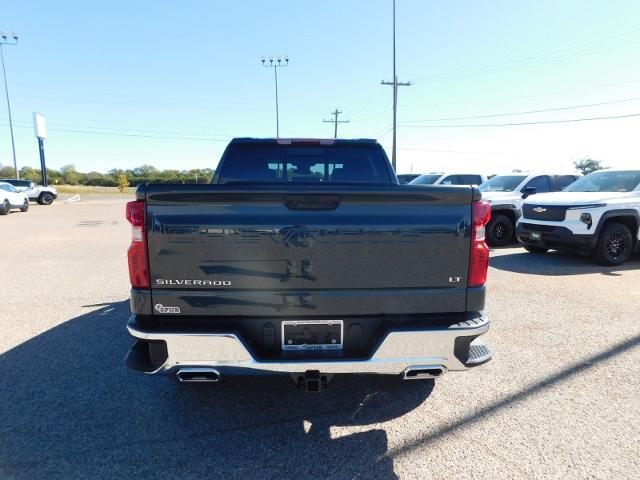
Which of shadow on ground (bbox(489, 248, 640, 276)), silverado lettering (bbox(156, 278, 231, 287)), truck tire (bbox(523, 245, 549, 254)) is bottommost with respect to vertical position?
shadow on ground (bbox(489, 248, 640, 276))

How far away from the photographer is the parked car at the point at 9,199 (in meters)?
19.9

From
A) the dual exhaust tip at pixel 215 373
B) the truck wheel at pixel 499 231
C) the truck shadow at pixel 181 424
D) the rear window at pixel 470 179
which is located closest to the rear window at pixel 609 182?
the truck wheel at pixel 499 231

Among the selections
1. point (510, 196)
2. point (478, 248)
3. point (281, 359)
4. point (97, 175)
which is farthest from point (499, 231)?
point (97, 175)

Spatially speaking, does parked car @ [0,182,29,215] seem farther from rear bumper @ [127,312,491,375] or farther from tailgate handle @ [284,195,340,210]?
tailgate handle @ [284,195,340,210]

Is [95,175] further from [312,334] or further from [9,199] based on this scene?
[312,334]

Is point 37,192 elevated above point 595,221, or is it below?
below

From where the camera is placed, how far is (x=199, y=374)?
230 cm

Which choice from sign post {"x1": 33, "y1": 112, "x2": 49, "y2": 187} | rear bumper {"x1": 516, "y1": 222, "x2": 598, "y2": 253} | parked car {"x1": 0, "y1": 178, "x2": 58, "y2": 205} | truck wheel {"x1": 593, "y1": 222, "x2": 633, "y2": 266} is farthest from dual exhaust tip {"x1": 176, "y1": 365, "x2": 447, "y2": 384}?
sign post {"x1": 33, "y1": 112, "x2": 49, "y2": 187}

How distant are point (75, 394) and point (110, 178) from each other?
114 metres

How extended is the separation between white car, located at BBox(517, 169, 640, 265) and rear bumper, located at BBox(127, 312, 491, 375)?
6.47 meters

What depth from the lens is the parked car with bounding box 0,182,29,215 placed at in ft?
65.2

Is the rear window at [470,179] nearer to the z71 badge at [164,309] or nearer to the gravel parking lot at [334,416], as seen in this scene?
the gravel parking lot at [334,416]

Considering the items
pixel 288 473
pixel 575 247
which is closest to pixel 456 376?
pixel 288 473

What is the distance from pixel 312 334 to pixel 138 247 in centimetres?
111
